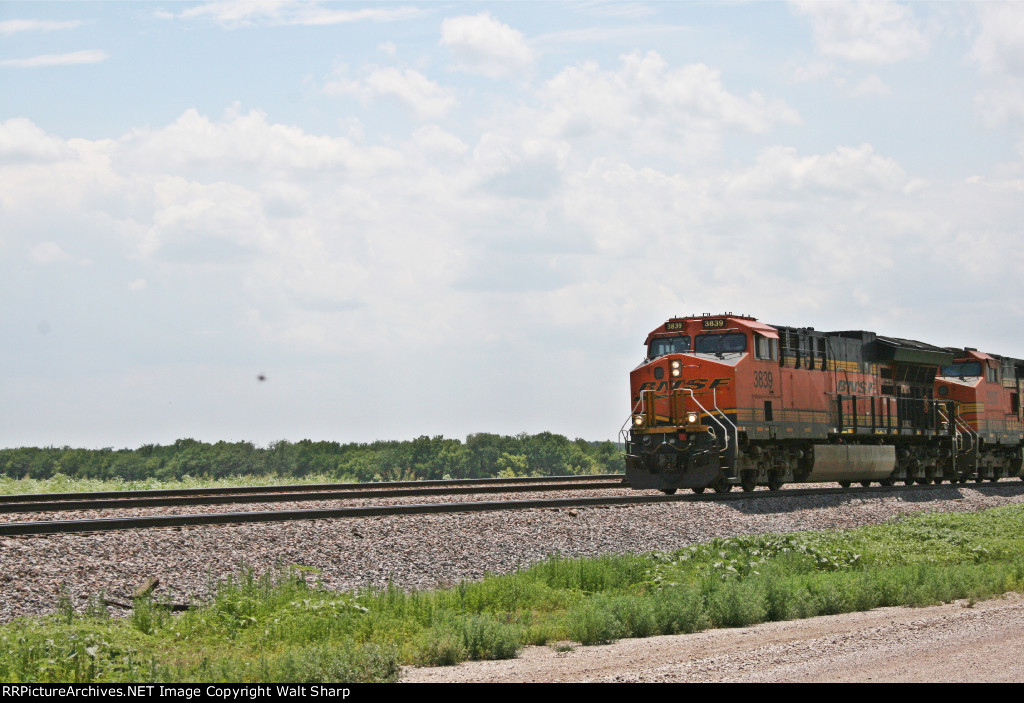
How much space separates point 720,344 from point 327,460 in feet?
87.0

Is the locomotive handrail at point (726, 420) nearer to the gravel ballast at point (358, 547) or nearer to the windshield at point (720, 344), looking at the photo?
the windshield at point (720, 344)

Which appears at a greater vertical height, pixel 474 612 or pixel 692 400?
pixel 692 400

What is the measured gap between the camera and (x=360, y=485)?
2436 centimetres

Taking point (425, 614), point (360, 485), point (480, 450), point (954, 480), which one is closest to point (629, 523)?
point (425, 614)

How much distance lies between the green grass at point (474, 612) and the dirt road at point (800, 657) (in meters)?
0.33

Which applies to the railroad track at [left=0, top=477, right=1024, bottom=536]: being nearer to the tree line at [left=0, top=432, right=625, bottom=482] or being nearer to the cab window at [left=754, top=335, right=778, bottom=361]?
the cab window at [left=754, top=335, right=778, bottom=361]

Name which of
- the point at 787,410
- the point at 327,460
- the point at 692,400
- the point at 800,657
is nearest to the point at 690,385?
the point at 692,400

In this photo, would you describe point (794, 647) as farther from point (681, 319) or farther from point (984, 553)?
point (681, 319)

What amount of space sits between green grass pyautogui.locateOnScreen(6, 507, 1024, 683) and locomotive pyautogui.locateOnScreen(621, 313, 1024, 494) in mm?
6014

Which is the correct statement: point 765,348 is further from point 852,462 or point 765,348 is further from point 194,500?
point 194,500

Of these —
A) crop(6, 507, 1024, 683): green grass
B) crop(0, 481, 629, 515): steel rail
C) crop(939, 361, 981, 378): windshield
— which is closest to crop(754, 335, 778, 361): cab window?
crop(0, 481, 629, 515): steel rail

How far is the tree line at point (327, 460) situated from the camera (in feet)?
141

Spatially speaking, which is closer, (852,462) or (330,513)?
(330,513)

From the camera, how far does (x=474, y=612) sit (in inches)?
455
